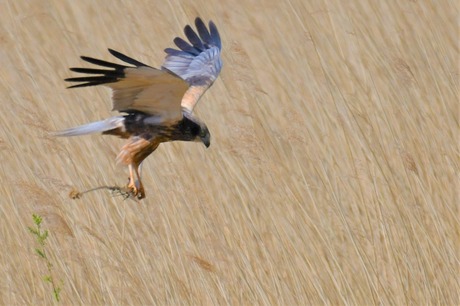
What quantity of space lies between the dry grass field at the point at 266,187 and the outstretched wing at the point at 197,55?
7cm

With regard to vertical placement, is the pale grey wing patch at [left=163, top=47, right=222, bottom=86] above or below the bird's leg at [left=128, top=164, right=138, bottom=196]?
below

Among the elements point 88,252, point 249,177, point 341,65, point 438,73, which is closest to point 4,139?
point 88,252

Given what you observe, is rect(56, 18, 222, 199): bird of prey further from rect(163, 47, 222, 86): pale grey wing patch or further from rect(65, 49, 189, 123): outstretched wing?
rect(163, 47, 222, 86): pale grey wing patch

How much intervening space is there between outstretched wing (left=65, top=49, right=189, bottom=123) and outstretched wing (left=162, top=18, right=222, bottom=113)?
20.3 inches

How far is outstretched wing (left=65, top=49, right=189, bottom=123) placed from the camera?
375cm

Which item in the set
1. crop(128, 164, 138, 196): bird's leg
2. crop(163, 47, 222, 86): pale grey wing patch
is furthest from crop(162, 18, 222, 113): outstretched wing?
crop(128, 164, 138, 196): bird's leg

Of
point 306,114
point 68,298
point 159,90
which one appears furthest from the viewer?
point 306,114

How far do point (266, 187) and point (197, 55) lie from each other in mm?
1125

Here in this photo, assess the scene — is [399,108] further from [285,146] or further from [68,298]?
[68,298]

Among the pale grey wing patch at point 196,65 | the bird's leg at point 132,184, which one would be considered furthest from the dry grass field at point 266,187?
the bird's leg at point 132,184

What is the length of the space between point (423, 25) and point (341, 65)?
1.61 ft

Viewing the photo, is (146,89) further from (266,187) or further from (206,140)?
(266,187)

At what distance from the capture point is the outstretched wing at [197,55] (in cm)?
479

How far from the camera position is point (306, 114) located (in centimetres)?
445
